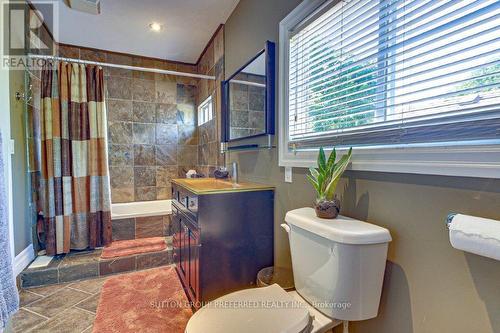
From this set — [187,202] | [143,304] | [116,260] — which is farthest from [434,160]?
[116,260]

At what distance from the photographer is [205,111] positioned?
332 centimetres

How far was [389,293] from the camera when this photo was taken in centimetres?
101

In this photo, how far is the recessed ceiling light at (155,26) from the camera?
2594mm

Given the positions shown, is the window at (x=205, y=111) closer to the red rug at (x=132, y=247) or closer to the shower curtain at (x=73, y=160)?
the shower curtain at (x=73, y=160)

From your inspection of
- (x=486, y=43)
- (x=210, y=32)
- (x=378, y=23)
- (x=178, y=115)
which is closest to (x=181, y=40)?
(x=210, y=32)

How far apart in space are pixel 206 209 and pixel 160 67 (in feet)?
9.33

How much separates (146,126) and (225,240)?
2.55m

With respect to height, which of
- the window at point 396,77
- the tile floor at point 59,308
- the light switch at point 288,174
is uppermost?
the window at point 396,77

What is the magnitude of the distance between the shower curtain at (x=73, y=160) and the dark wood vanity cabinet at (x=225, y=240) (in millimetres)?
1354

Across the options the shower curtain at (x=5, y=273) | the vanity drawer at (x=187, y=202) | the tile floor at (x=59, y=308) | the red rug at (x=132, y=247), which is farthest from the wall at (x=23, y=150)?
the vanity drawer at (x=187, y=202)

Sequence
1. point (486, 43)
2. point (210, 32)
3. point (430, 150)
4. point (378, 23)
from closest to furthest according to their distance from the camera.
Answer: point (486, 43), point (430, 150), point (378, 23), point (210, 32)

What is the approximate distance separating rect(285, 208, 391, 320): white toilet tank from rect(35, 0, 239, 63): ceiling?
2175mm

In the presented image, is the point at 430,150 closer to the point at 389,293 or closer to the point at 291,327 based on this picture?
the point at 389,293

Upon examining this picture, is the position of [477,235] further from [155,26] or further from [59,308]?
[155,26]
